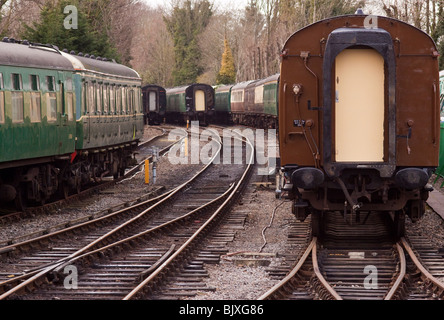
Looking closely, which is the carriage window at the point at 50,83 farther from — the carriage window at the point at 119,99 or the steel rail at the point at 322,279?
the steel rail at the point at 322,279

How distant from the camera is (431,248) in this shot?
36.9ft

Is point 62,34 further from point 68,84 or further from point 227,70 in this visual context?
point 227,70

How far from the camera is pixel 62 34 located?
102 ft

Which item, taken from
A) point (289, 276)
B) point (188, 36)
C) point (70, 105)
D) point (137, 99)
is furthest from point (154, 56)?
point (289, 276)

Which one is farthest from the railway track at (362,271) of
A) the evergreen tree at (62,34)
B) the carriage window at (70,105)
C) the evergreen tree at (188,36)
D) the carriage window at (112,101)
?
the evergreen tree at (188,36)

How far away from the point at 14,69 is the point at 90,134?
4406mm

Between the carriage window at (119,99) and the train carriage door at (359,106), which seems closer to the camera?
the train carriage door at (359,106)

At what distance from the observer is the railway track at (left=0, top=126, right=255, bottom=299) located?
898 centimetres

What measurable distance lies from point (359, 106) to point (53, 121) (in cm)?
784

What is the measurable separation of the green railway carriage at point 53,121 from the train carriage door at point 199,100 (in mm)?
34543

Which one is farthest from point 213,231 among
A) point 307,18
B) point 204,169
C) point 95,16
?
point 307,18

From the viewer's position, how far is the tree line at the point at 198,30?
116ft

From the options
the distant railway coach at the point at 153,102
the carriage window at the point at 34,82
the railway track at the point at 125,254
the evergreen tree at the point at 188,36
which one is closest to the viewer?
the railway track at the point at 125,254
